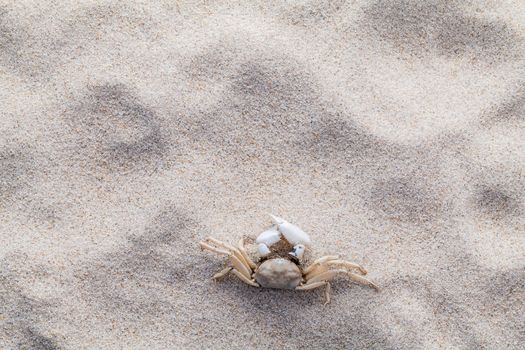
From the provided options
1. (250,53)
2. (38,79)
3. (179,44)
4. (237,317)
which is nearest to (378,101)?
(250,53)

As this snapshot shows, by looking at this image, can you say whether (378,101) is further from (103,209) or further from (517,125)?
(103,209)

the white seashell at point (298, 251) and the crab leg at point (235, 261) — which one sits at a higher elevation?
the white seashell at point (298, 251)

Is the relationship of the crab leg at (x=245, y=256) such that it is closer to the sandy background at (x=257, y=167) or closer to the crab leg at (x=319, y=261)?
the sandy background at (x=257, y=167)

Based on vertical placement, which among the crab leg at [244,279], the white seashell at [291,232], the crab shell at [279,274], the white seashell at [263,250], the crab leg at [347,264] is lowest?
the crab leg at [244,279]

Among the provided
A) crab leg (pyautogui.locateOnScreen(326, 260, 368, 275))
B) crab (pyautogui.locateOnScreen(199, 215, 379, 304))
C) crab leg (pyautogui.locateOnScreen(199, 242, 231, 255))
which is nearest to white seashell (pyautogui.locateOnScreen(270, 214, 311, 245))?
crab (pyautogui.locateOnScreen(199, 215, 379, 304))

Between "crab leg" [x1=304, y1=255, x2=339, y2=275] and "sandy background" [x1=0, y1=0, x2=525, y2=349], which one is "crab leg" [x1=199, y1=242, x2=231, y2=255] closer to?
"sandy background" [x1=0, y1=0, x2=525, y2=349]

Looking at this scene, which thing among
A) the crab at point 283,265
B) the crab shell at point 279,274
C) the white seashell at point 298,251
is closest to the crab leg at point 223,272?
the crab at point 283,265
